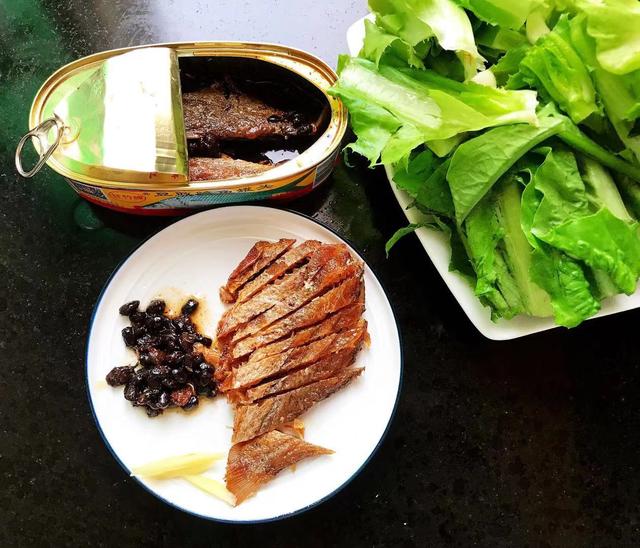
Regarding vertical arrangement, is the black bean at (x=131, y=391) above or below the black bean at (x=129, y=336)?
below

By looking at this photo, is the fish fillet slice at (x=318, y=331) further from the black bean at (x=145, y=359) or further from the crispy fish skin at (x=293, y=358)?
the black bean at (x=145, y=359)

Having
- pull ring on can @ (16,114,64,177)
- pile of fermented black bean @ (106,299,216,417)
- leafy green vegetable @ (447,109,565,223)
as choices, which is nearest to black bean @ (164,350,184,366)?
pile of fermented black bean @ (106,299,216,417)

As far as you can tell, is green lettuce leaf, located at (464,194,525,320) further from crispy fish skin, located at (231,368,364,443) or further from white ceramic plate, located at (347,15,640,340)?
crispy fish skin, located at (231,368,364,443)

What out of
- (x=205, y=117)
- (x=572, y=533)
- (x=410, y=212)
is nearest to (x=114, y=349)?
(x=205, y=117)

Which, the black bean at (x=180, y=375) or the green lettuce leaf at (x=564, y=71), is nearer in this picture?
the green lettuce leaf at (x=564, y=71)

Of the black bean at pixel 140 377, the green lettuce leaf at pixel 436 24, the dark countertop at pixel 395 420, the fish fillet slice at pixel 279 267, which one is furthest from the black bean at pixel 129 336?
the green lettuce leaf at pixel 436 24

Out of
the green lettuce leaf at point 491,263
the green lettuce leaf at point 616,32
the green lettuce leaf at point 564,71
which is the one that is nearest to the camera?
the green lettuce leaf at point 616,32

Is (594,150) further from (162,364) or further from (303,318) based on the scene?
(162,364)

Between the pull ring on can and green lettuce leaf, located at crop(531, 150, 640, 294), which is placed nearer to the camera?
green lettuce leaf, located at crop(531, 150, 640, 294)
